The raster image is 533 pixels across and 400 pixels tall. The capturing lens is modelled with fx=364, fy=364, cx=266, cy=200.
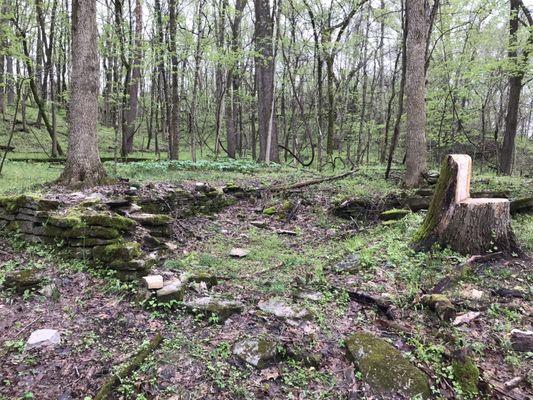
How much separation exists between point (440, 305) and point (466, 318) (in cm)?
24

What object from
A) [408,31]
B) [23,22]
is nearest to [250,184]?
[408,31]

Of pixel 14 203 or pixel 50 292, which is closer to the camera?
pixel 50 292

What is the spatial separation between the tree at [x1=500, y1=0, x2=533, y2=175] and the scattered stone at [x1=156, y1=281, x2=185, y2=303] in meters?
13.0

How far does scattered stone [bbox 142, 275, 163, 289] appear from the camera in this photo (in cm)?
395

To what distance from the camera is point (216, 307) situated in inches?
145

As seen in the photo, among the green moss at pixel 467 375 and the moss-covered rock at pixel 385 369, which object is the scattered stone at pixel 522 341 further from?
the moss-covered rock at pixel 385 369

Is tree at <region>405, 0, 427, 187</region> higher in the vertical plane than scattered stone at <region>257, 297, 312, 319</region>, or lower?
higher

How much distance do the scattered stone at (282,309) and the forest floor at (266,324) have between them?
68mm

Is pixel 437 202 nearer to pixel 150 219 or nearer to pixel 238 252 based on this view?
pixel 238 252

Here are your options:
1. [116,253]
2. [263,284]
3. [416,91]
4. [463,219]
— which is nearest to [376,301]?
Result: [263,284]

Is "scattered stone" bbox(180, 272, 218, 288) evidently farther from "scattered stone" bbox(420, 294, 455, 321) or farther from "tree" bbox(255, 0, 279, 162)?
"tree" bbox(255, 0, 279, 162)

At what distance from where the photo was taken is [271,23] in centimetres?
1444

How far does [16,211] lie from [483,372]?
602cm

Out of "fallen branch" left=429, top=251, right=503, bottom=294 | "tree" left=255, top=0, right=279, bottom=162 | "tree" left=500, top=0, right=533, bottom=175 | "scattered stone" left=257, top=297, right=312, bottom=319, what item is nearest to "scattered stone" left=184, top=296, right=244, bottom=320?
"scattered stone" left=257, top=297, right=312, bottom=319
